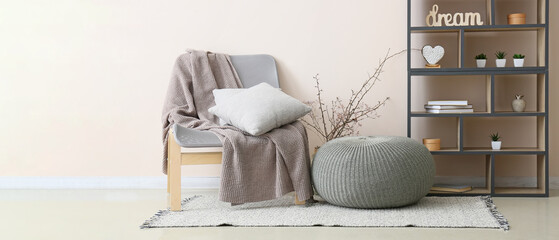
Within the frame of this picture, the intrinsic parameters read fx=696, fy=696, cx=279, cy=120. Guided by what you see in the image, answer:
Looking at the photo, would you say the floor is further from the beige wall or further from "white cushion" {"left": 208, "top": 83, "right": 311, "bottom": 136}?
"white cushion" {"left": 208, "top": 83, "right": 311, "bottom": 136}

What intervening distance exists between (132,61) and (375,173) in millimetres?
1826

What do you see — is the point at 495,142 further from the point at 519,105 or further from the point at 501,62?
the point at 501,62

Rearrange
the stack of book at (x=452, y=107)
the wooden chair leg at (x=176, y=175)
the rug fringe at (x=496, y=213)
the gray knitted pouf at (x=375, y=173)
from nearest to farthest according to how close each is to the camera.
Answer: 1. the rug fringe at (x=496, y=213)
2. the gray knitted pouf at (x=375, y=173)
3. the wooden chair leg at (x=176, y=175)
4. the stack of book at (x=452, y=107)

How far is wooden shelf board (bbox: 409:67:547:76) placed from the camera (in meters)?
→ 3.74

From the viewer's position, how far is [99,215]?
11.1ft

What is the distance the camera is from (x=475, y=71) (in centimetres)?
380

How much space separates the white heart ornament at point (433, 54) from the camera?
12.8 ft

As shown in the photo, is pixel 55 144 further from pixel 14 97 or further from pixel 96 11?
pixel 96 11

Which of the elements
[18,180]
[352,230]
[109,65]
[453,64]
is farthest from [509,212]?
[18,180]

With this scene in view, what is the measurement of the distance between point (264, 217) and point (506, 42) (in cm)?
189

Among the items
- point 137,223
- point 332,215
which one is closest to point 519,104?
point 332,215

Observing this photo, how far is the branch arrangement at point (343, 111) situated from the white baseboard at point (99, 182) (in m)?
0.71

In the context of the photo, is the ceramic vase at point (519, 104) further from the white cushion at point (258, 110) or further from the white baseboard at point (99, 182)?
the white baseboard at point (99, 182)

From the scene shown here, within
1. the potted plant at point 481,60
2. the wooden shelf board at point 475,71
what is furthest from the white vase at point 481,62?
the wooden shelf board at point 475,71
